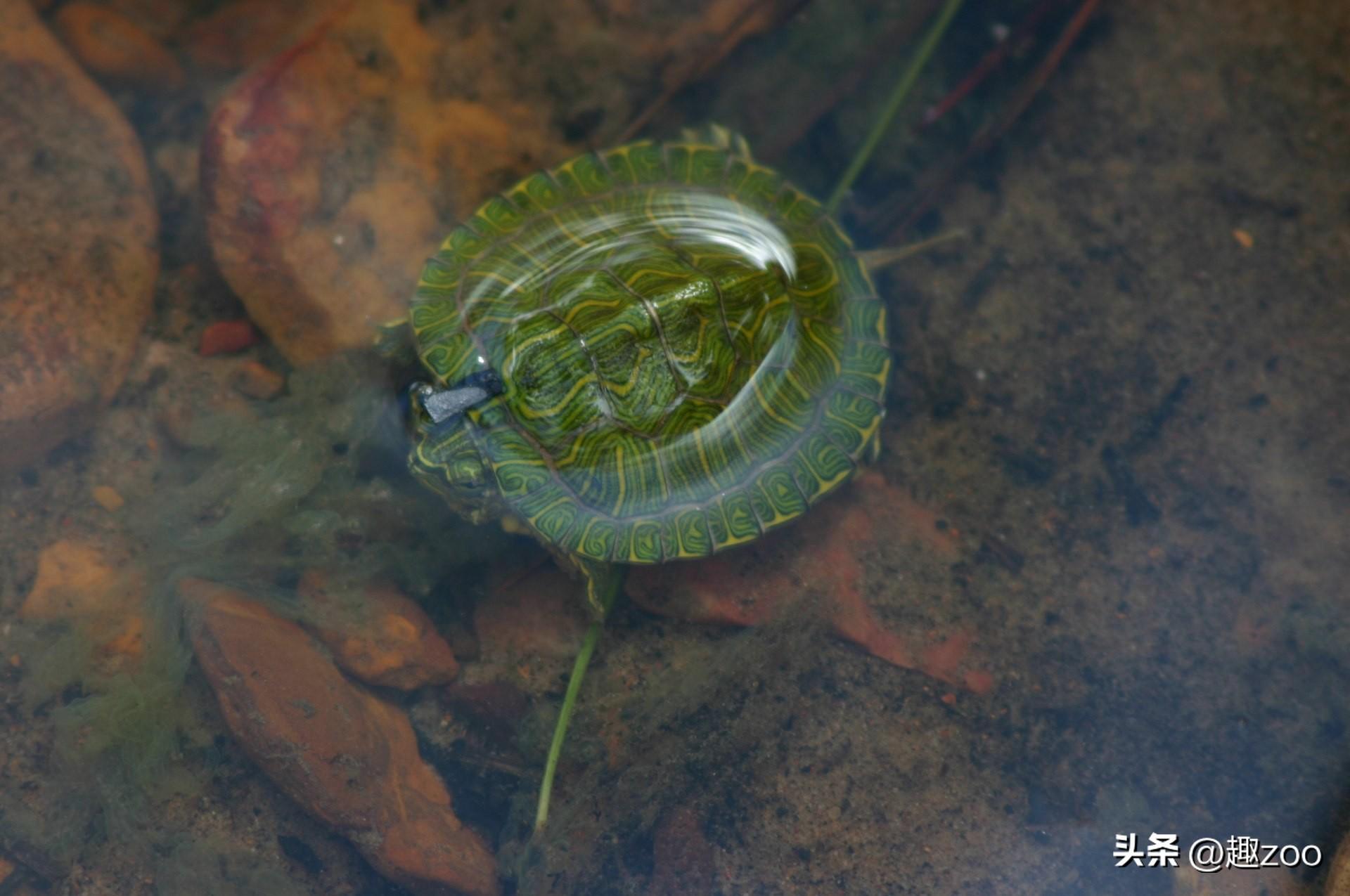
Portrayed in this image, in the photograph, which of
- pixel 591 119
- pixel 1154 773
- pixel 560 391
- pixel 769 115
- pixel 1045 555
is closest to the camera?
pixel 560 391

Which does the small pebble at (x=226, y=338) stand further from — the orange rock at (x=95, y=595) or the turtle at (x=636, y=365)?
the orange rock at (x=95, y=595)

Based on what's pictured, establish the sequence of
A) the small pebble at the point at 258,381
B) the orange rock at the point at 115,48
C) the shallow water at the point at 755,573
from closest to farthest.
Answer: the shallow water at the point at 755,573
the small pebble at the point at 258,381
the orange rock at the point at 115,48

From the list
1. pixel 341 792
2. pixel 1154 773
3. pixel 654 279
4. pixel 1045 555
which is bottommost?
pixel 341 792

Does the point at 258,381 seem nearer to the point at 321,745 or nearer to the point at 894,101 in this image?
the point at 321,745

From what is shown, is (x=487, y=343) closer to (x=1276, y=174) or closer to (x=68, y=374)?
(x=68, y=374)

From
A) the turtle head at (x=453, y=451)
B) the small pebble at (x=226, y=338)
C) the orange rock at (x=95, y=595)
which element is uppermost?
the turtle head at (x=453, y=451)

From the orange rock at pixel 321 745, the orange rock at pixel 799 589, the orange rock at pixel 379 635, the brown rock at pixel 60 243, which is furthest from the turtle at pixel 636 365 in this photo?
the brown rock at pixel 60 243

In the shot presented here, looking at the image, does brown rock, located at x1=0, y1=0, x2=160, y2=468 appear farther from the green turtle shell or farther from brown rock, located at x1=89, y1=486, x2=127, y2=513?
the green turtle shell

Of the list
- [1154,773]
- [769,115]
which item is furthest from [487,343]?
[1154,773]
